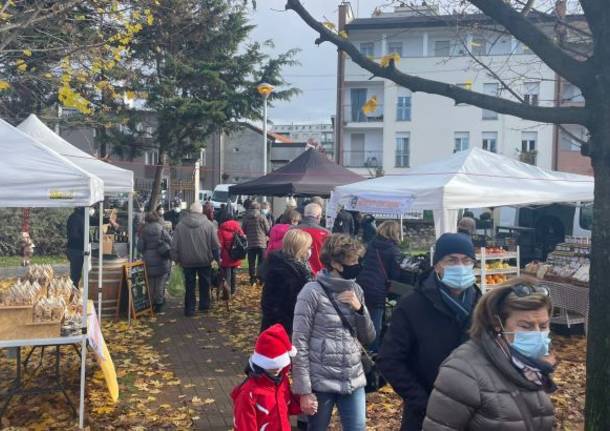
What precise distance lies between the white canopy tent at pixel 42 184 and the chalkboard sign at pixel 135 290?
4115mm

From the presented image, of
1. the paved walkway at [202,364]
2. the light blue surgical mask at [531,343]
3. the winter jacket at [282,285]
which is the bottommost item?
the paved walkway at [202,364]

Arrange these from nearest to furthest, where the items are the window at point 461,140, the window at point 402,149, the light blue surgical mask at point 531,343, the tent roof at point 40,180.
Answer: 1. the light blue surgical mask at point 531,343
2. the tent roof at point 40,180
3. the window at point 461,140
4. the window at point 402,149

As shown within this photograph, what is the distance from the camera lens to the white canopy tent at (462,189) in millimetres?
8086

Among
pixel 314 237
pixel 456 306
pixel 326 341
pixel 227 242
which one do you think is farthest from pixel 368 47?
pixel 456 306

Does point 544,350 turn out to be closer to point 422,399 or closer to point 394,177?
point 422,399

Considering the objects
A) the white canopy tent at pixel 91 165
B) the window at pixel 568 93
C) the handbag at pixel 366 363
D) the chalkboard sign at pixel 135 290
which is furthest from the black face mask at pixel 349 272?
the white canopy tent at pixel 91 165

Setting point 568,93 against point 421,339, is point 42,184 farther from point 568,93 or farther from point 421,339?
point 568,93

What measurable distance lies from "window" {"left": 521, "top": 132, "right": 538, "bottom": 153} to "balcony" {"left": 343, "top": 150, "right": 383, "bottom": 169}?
910 centimetres

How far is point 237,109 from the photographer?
23.1m

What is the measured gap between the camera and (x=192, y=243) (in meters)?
9.22

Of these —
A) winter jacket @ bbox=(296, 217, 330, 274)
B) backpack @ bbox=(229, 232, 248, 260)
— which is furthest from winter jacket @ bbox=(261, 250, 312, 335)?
backpack @ bbox=(229, 232, 248, 260)

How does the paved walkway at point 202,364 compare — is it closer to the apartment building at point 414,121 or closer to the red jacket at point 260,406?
the red jacket at point 260,406

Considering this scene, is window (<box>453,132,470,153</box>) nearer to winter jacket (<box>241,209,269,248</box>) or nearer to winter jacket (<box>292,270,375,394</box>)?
winter jacket (<box>241,209,269,248</box>)

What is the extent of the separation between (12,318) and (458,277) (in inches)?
149
